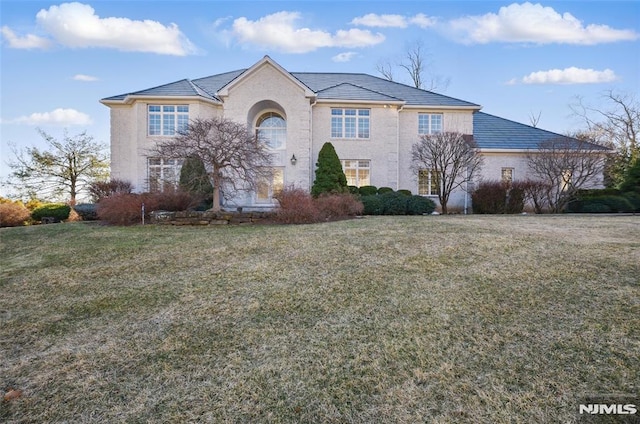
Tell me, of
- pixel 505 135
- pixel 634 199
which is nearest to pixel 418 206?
pixel 505 135

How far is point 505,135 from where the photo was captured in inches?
862

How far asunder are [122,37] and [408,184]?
18.7m

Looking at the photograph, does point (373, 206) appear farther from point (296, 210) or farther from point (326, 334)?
point (326, 334)

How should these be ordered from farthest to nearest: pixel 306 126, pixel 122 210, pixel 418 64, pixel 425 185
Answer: pixel 418 64 → pixel 425 185 → pixel 306 126 → pixel 122 210

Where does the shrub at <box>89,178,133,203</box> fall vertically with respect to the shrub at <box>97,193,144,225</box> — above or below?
above

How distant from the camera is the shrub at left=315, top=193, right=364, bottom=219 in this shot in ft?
41.4

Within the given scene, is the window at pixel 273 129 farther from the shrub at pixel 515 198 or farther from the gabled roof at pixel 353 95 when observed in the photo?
the shrub at pixel 515 198

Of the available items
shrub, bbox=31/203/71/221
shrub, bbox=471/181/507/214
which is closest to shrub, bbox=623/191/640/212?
shrub, bbox=471/181/507/214

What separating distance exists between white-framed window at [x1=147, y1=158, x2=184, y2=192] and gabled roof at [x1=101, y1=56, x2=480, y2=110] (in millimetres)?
3734

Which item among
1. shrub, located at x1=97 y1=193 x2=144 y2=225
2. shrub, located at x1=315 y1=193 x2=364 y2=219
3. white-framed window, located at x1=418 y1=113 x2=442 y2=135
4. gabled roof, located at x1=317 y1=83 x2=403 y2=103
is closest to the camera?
shrub, located at x1=97 y1=193 x2=144 y2=225

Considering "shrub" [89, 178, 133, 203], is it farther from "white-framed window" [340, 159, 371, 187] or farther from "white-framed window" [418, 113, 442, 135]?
"white-framed window" [418, 113, 442, 135]

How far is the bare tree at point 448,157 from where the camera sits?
54.4 feet

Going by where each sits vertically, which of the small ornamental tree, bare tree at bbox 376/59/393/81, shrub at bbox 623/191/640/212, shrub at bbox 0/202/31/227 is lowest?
shrub at bbox 0/202/31/227

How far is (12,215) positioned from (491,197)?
74.0 feet
